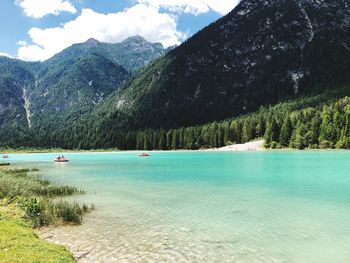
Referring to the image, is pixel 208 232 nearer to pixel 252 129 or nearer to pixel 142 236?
pixel 142 236

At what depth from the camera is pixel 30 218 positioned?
27.4m

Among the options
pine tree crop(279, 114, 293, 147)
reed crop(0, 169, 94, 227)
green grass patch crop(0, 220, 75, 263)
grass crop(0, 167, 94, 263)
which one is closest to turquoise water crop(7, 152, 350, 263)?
reed crop(0, 169, 94, 227)

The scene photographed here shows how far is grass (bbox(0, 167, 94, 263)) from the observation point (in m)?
16.9

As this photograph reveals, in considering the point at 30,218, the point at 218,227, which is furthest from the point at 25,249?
the point at 218,227

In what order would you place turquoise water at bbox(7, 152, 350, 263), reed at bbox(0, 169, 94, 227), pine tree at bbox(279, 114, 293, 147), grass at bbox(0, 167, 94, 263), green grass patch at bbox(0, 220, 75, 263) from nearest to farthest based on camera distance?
green grass patch at bbox(0, 220, 75, 263) < grass at bbox(0, 167, 94, 263) < turquoise water at bbox(7, 152, 350, 263) < reed at bbox(0, 169, 94, 227) < pine tree at bbox(279, 114, 293, 147)

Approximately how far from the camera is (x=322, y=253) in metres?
19.0

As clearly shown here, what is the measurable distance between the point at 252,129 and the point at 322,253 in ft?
585

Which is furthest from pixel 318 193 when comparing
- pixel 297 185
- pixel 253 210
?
pixel 253 210

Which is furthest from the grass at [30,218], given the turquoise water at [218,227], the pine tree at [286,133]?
the pine tree at [286,133]

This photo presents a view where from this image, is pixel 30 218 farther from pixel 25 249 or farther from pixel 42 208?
pixel 25 249

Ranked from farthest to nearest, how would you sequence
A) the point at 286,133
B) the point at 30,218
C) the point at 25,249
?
1. the point at 286,133
2. the point at 30,218
3. the point at 25,249

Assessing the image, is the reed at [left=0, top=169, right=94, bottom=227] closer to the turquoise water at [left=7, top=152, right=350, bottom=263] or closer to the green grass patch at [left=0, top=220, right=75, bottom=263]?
the turquoise water at [left=7, top=152, right=350, bottom=263]

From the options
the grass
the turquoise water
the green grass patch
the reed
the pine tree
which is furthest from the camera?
the pine tree

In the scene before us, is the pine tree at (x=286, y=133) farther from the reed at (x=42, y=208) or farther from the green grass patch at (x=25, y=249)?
the green grass patch at (x=25, y=249)
